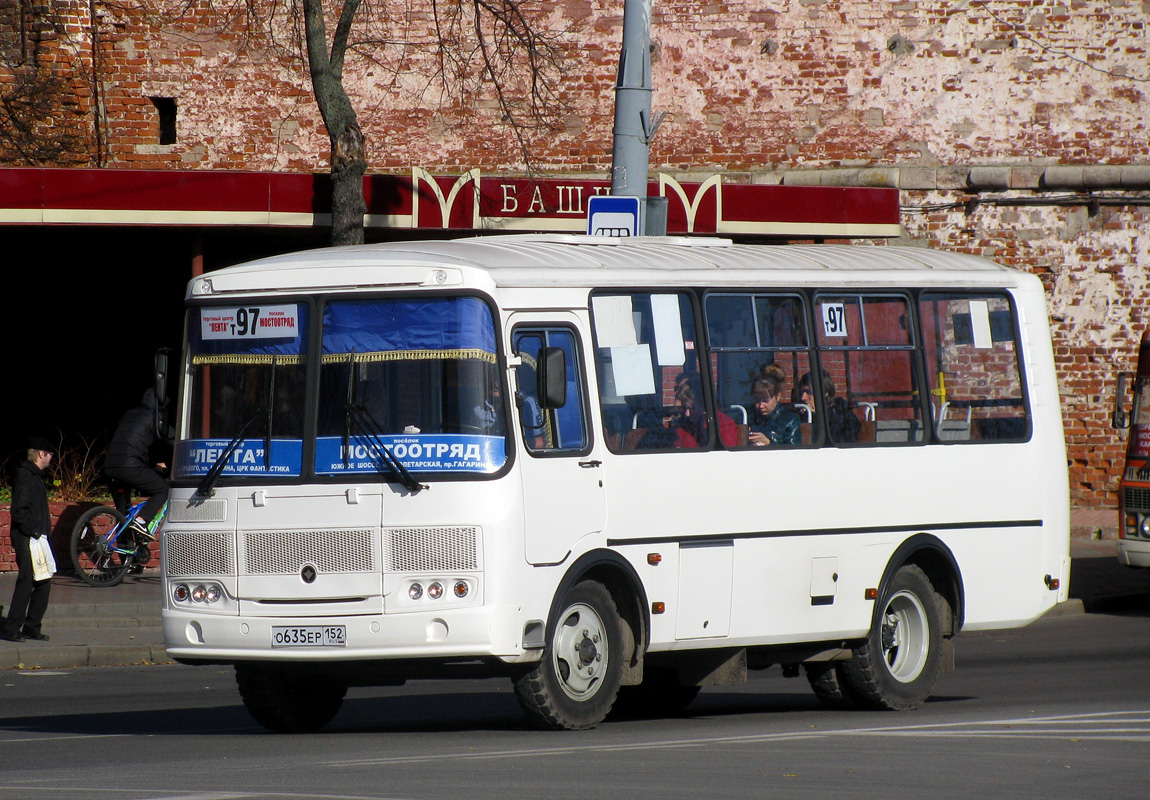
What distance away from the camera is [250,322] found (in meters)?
9.66

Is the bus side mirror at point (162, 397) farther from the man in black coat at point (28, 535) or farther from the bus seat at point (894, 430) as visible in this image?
the man in black coat at point (28, 535)

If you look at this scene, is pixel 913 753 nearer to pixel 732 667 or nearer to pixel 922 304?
pixel 732 667

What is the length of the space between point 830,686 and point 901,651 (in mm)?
479

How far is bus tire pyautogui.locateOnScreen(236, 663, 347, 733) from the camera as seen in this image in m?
9.91

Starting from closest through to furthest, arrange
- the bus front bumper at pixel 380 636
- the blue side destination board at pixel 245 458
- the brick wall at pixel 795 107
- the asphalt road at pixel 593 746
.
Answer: the asphalt road at pixel 593 746, the bus front bumper at pixel 380 636, the blue side destination board at pixel 245 458, the brick wall at pixel 795 107

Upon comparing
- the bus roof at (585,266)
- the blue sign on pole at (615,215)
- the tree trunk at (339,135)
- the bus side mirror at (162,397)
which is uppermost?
the tree trunk at (339,135)

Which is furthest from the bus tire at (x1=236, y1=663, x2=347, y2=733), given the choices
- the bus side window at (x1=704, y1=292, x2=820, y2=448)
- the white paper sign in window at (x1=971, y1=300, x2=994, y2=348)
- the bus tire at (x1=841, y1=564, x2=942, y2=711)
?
the white paper sign in window at (x1=971, y1=300, x2=994, y2=348)

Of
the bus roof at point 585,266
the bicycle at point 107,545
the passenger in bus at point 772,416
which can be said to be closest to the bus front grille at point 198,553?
the bus roof at point 585,266

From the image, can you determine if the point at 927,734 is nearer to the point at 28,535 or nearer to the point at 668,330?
the point at 668,330

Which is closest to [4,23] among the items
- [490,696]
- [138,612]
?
[138,612]

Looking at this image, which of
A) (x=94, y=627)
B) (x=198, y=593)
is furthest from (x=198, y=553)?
(x=94, y=627)

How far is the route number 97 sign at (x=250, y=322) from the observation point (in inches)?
375

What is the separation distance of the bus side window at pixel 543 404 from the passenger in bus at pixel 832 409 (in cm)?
163

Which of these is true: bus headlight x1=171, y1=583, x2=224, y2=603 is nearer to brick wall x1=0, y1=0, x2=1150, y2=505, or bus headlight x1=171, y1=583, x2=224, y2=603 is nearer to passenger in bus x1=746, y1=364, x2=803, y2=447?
passenger in bus x1=746, y1=364, x2=803, y2=447
